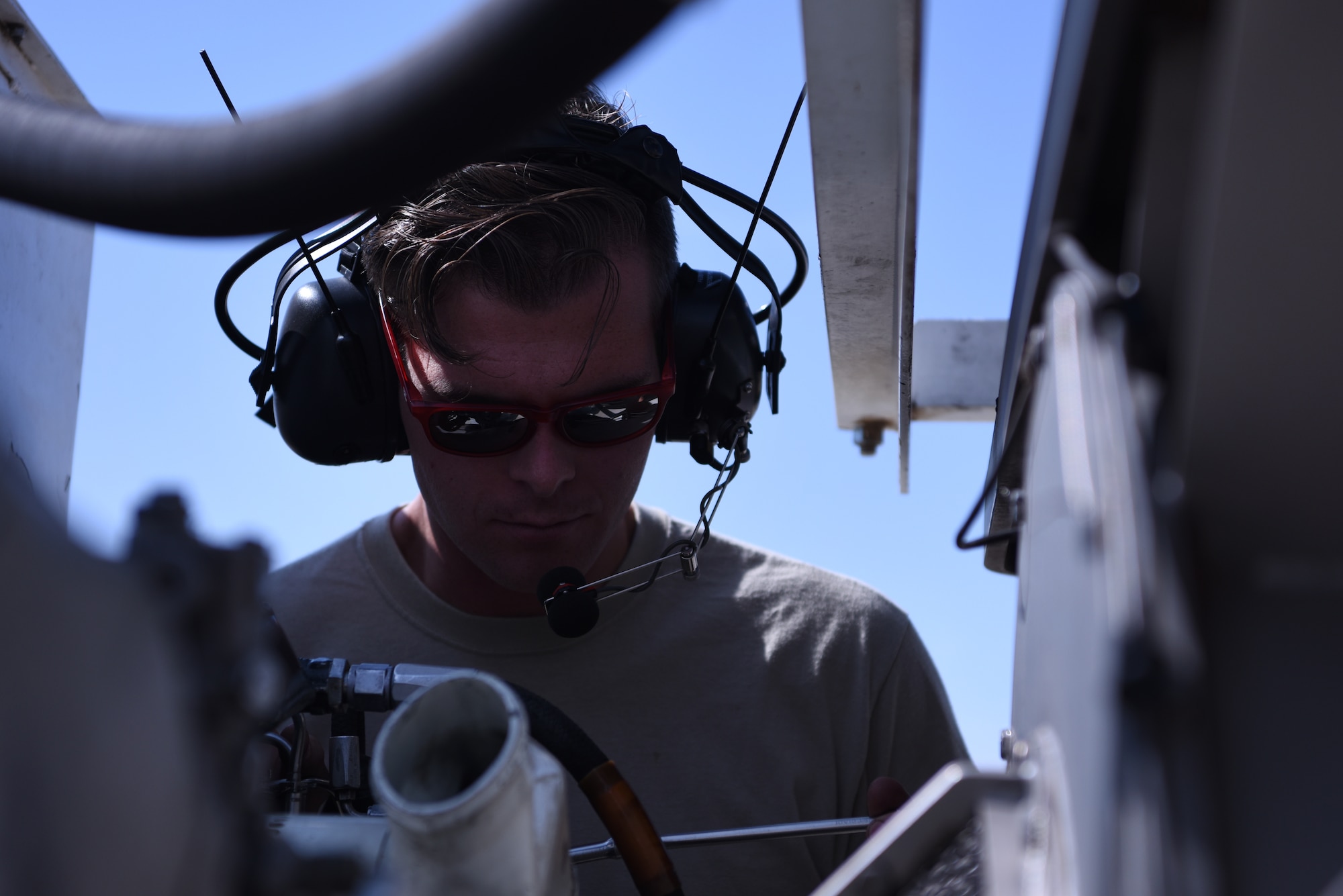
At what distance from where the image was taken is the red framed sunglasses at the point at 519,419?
5.79 ft

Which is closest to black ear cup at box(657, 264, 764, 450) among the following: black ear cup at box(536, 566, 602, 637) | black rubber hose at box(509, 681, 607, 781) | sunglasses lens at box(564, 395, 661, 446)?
sunglasses lens at box(564, 395, 661, 446)

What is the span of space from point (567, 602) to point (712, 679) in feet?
2.03

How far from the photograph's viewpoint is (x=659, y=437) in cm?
211

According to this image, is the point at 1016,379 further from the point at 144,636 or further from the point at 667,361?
the point at 667,361

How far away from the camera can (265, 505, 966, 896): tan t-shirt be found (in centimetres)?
199

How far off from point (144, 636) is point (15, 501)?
109 mm

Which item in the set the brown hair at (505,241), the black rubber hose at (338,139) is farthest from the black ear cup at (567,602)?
the black rubber hose at (338,139)

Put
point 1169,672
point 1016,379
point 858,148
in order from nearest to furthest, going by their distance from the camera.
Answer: point 1169,672, point 1016,379, point 858,148

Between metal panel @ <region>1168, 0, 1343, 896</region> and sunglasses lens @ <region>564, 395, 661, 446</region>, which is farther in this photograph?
sunglasses lens @ <region>564, 395, 661, 446</region>

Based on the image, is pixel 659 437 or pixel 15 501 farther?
pixel 659 437

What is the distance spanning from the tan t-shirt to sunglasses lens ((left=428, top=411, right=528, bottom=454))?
46cm

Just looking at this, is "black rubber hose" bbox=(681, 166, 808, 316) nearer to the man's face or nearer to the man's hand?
the man's face

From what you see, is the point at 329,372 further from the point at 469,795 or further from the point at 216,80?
the point at 469,795

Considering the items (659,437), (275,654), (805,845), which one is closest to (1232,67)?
(275,654)
